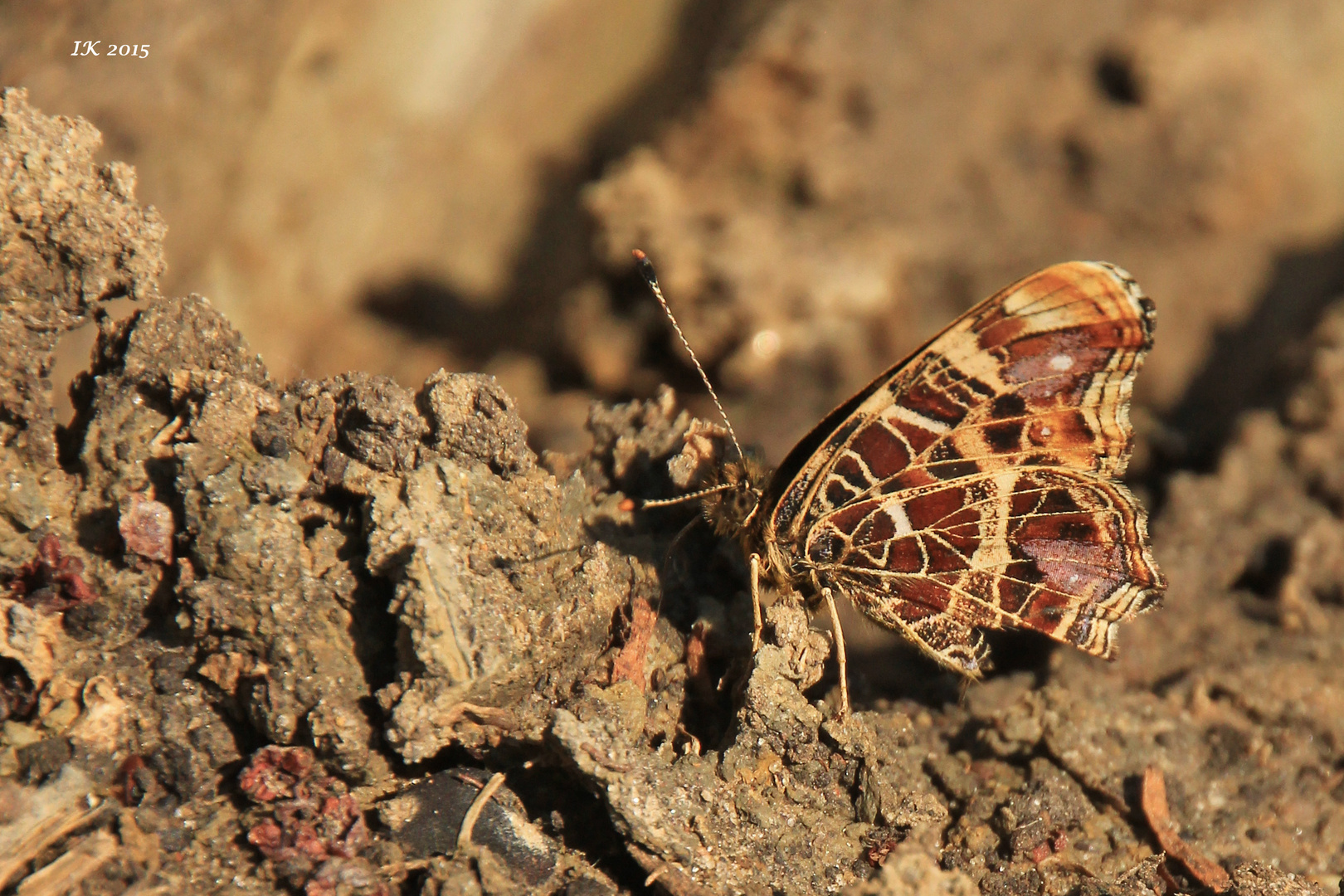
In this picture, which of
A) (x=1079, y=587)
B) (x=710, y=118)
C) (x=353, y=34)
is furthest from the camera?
(x=353, y=34)

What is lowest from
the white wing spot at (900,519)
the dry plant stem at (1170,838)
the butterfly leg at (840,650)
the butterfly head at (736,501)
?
the dry plant stem at (1170,838)

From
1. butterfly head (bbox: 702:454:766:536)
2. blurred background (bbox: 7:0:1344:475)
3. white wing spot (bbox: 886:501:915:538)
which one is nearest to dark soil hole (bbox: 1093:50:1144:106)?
blurred background (bbox: 7:0:1344:475)

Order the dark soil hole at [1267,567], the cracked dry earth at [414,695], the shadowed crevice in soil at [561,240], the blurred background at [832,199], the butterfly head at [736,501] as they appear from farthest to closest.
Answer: the shadowed crevice in soil at [561,240]
the blurred background at [832,199]
the dark soil hole at [1267,567]
the butterfly head at [736,501]
the cracked dry earth at [414,695]

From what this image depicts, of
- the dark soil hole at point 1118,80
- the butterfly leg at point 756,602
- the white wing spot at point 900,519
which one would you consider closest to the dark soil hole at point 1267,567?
the white wing spot at point 900,519

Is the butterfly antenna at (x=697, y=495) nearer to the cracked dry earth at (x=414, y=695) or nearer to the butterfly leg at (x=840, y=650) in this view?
the cracked dry earth at (x=414, y=695)

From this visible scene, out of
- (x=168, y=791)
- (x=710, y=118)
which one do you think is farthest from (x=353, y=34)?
(x=168, y=791)

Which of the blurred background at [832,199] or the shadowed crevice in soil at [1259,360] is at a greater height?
the blurred background at [832,199]

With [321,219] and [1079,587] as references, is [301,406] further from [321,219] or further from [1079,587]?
[321,219]
